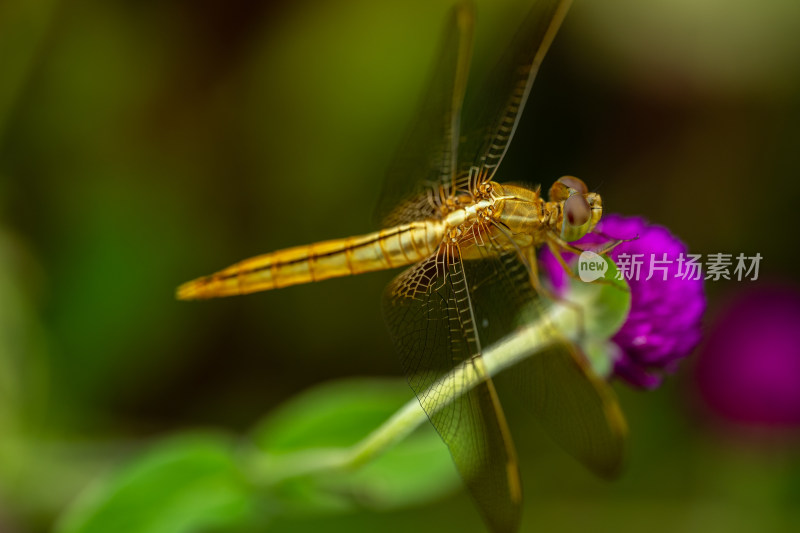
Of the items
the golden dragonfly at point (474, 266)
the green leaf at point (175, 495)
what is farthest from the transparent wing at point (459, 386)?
the green leaf at point (175, 495)

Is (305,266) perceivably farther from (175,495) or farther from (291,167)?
(291,167)

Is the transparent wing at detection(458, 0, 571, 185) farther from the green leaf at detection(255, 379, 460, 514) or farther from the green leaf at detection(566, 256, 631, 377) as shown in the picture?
the green leaf at detection(255, 379, 460, 514)

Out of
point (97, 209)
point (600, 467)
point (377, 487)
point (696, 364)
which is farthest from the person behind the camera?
point (97, 209)

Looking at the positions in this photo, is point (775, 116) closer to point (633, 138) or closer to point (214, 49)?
point (633, 138)

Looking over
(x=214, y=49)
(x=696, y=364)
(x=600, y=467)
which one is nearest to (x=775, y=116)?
(x=696, y=364)

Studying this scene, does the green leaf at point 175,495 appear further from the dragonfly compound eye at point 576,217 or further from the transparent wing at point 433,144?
the dragonfly compound eye at point 576,217
